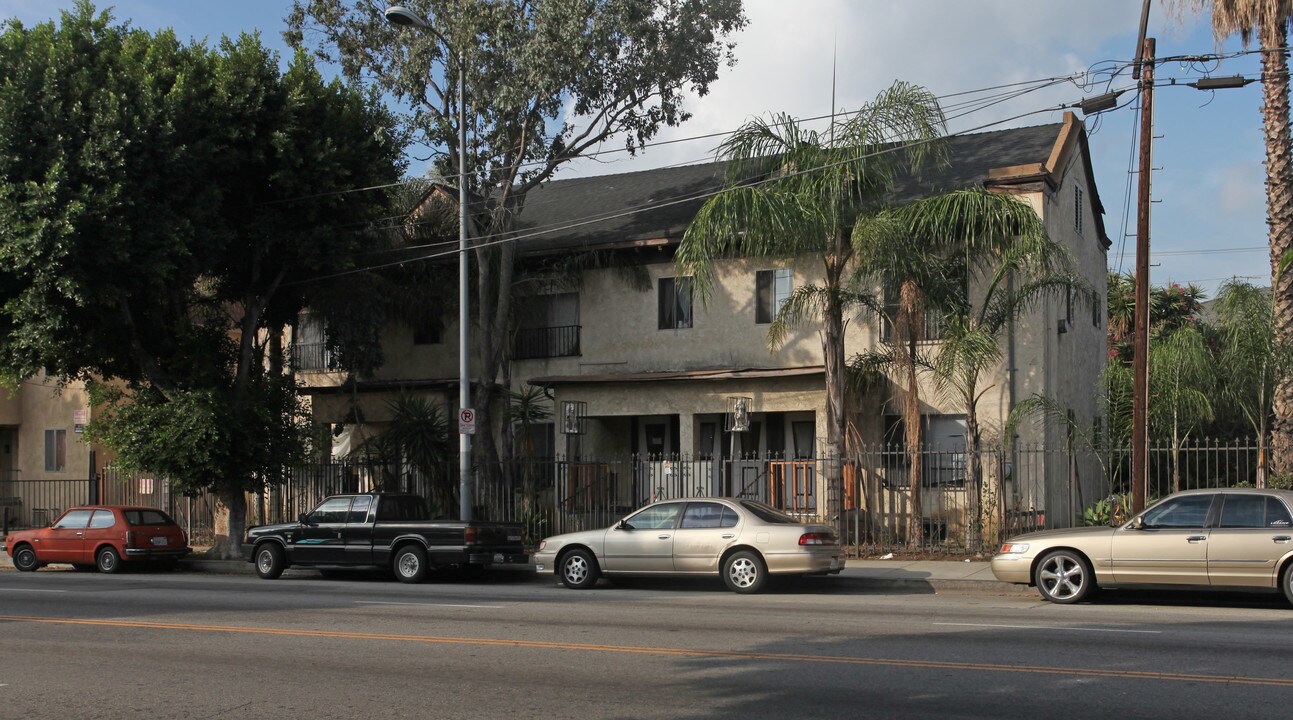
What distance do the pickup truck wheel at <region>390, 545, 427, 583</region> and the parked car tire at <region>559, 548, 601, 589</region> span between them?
8.58 feet

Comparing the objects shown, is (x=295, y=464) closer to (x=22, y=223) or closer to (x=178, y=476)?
(x=178, y=476)

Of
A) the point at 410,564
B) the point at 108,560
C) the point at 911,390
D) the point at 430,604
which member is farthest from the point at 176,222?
the point at 911,390

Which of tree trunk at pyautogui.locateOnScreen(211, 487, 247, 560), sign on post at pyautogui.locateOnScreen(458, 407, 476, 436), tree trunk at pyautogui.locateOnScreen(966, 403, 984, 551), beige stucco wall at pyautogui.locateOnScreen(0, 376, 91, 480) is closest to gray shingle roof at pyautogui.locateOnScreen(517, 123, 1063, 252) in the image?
tree trunk at pyautogui.locateOnScreen(966, 403, 984, 551)

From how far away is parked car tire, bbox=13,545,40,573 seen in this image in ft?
75.3

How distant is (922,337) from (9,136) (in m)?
16.1

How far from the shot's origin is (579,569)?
688 inches

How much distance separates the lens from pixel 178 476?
22422mm

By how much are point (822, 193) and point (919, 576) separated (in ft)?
22.1

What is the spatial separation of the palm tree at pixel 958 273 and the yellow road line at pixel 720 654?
10.8m

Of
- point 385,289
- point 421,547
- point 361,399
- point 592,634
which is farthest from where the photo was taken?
point 361,399

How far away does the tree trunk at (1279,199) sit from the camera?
19.7 metres

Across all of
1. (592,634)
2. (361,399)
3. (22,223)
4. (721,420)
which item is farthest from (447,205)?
(592,634)

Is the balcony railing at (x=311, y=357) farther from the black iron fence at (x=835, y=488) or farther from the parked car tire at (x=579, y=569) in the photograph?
the parked car tire at (x=579, y=569)

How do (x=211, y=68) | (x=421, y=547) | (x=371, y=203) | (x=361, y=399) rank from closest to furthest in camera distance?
(x=421, y=547) < (x=211, y=68) < (x=371, y=203) < (x=361, y=399)
